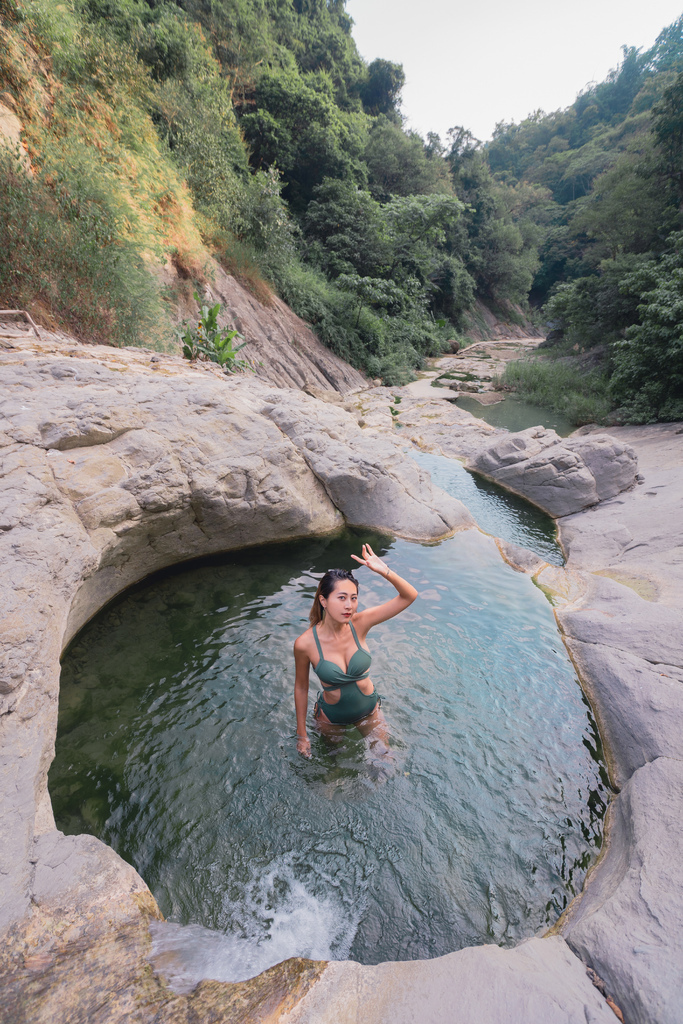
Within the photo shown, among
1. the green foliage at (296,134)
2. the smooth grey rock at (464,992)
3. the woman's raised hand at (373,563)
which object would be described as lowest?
the smooth grey rock at (464,992)

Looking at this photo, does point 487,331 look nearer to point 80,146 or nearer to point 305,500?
point 80,146

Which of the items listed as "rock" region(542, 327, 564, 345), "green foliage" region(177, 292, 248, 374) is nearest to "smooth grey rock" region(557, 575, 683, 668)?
"green foliage" region(177, 292, 248, 374)

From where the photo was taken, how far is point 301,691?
2.99m

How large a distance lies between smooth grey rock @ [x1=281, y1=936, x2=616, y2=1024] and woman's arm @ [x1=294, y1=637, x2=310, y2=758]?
1.20 m

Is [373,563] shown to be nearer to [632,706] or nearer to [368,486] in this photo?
[632,706]

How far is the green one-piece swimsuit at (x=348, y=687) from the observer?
292 centimetres

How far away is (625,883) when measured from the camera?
2.35 metres

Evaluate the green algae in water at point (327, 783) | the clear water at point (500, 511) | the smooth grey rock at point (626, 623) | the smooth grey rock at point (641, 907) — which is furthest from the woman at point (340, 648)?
the clear water at point (500, 511)

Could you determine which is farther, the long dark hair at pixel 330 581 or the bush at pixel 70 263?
the bush at pixel 70 263

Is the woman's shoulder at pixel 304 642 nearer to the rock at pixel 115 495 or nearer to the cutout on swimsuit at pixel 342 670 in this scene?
the cutout on swimsuit at pixel 342 670

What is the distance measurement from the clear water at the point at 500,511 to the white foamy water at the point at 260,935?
18.5 feet

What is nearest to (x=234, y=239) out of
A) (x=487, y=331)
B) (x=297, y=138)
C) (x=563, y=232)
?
(x=297, y=138)

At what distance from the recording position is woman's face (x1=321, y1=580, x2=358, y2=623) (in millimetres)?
2785

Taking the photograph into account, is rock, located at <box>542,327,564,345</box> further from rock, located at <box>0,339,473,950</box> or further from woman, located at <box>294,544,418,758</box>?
woman, located at <box>294,544,418,758</box>
